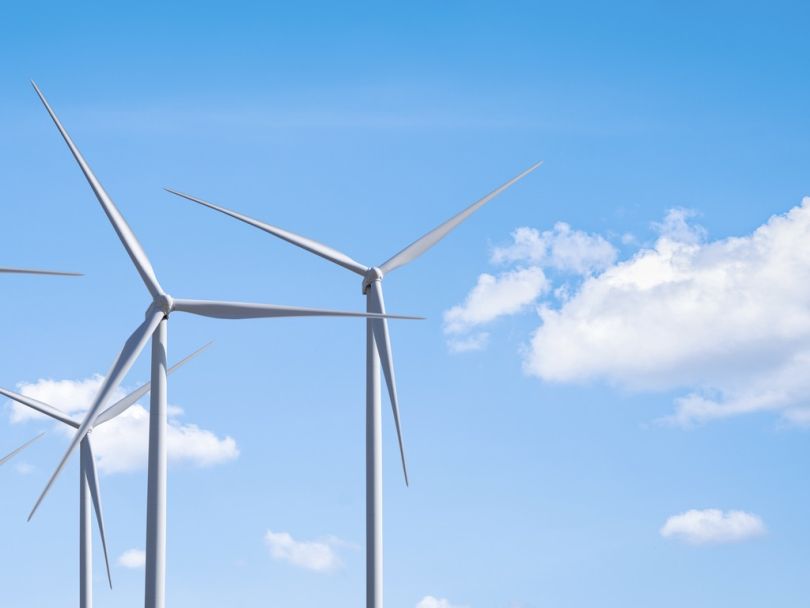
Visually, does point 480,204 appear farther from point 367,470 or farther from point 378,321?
point 367,470

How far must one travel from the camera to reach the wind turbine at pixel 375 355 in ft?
112

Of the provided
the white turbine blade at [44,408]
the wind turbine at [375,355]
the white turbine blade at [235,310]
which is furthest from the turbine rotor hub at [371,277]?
the white turbine blade at [44,408]

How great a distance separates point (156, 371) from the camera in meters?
30.1

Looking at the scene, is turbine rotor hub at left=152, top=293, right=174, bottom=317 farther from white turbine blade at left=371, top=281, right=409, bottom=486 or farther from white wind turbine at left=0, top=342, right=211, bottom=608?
white wind turbine at left=0, top=342, right=211, bottom=608

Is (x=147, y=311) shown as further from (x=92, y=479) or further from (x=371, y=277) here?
(x=92, y=479)

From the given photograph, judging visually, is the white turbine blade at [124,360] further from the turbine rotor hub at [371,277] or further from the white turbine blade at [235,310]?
the turbine rotor hub at [371,277]

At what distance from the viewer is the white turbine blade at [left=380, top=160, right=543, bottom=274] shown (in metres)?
38.6

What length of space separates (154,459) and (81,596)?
2061cm

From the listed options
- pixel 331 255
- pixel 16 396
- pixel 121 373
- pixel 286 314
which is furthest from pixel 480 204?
pixel 16 396

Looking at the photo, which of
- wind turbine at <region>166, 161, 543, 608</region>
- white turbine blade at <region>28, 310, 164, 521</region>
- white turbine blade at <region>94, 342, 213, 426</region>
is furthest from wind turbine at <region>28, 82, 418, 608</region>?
white turbine blade at <region>94, 342, 213, 426</region>

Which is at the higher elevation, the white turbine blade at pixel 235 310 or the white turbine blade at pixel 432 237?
the white turbine blade at pixel 432 237

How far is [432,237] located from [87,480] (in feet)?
49.5

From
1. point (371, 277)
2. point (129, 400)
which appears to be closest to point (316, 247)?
point (371, 277)

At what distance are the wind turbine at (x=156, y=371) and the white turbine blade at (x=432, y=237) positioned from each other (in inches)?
290
